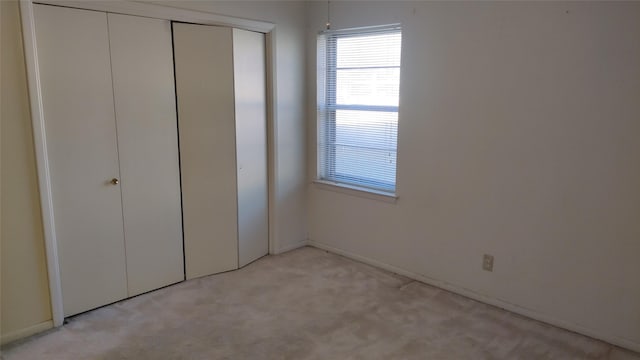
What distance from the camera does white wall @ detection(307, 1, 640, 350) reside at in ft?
8.52

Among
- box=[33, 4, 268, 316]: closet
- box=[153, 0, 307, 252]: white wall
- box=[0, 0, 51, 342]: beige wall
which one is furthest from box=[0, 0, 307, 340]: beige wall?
box=[153, 0, 307, 252]: white wall

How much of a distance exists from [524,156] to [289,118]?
195cm

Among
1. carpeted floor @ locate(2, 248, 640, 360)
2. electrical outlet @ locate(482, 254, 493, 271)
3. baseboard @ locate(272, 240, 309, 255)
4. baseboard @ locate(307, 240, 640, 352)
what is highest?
electrical outlet @ locate(482, 254, 493, 271)

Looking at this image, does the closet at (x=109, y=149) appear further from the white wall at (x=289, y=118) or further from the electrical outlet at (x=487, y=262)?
the electrical outlet at (x=487, y=262)

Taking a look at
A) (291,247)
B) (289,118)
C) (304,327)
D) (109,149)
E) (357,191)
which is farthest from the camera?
(291,247)

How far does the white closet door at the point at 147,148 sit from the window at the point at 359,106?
1.37 meters

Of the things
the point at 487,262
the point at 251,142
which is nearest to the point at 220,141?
the point at 251,142

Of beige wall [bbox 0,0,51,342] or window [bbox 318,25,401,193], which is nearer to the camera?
beige wall [bbox 0,0,51,342]

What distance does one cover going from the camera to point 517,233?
303 centimetres

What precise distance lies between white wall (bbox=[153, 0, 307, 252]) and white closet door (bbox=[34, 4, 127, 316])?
1222 millimetres

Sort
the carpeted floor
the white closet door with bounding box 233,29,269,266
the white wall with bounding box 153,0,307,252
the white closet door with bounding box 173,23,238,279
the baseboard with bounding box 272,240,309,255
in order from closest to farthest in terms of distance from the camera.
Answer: the carpeted floor
the white closet door with bounding box 173,23,238,279
the white closet door with bounding box 233,29,269,266
the white wall with bounding box 153,0,307,252
the baseboard with bounding box 272,240,309,255

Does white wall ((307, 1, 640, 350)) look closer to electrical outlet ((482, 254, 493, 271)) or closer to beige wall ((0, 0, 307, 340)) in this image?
electrical outlet ((482, 254, 493, 271))

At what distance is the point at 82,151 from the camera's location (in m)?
2.90

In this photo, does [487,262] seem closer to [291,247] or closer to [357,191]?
[357,191]
